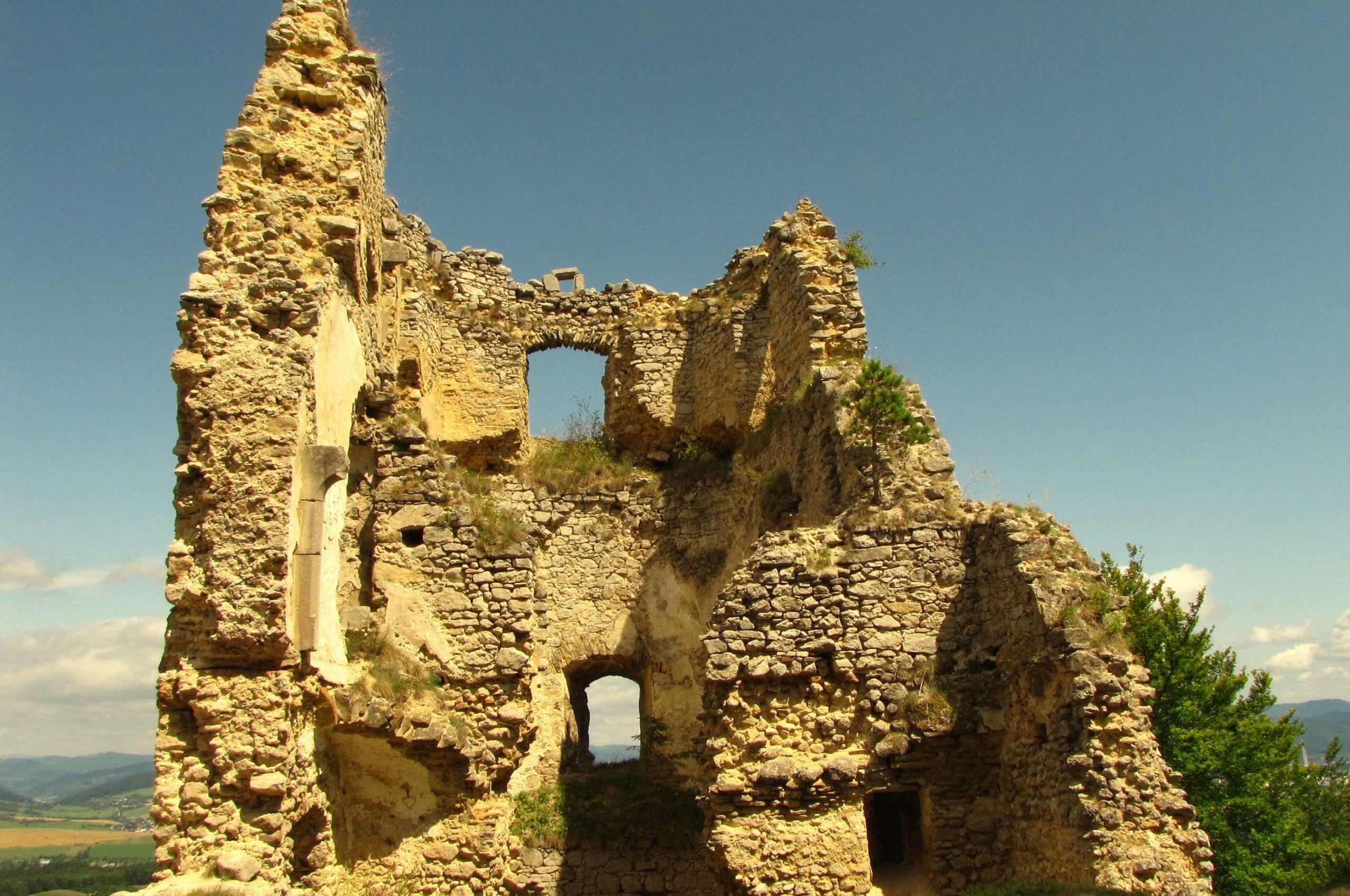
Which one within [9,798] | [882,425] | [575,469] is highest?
[575,469]

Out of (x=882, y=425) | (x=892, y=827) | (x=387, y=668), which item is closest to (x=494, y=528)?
(x=387, y=668)

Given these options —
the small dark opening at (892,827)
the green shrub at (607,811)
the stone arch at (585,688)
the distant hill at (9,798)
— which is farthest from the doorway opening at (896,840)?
the distant hill at (9,798)

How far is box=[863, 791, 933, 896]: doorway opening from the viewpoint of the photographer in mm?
9961

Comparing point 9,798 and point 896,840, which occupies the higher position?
point 896,840

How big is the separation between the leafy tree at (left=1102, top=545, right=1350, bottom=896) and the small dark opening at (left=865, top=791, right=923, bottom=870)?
488 centimetres

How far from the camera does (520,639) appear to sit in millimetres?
11227

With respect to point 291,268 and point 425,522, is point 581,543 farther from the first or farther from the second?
point 291,268

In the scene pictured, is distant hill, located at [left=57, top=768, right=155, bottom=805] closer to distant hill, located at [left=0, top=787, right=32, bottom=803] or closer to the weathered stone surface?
distant hill, located at [left=0, top=787, right=32, bottom=803]

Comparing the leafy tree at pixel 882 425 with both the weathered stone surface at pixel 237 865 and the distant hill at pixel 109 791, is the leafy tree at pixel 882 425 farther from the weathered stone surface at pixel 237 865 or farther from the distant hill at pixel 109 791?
the distant hill at pixel 109 791

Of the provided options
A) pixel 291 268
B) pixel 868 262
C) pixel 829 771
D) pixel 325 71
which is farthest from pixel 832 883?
pixel 325 71

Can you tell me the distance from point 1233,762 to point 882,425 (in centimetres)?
939

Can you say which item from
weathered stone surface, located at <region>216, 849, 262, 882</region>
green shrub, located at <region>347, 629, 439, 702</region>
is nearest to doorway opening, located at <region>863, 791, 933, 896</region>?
green shrub, located at <region>347, 629, 439, 702</region>

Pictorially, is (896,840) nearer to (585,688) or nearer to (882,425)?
(882,425)

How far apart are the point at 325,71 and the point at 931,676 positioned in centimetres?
930
